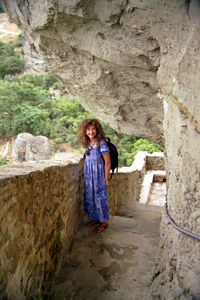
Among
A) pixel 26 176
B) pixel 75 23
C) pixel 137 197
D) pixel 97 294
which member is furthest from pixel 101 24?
pixel 137 197

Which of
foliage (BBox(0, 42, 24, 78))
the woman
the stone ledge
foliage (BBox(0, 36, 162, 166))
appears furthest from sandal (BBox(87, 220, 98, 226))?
foliage (BBox(0, 42, 24, 78))

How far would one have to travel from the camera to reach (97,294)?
2.21 metres

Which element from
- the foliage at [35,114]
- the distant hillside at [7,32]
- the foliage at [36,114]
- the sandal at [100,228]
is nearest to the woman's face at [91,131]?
the sandal at [100,228]

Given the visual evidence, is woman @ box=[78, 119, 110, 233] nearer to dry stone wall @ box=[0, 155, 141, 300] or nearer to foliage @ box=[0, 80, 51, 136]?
dry stone wall @ box=[0, 155, 141, 300]

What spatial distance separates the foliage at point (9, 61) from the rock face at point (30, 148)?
11249mm

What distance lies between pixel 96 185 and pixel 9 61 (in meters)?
27.8

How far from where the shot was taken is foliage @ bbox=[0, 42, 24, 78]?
2597 cm

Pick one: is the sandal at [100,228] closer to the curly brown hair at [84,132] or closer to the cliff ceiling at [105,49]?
the curly brown hair at [84,132]

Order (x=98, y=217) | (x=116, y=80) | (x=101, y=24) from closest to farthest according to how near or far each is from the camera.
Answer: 1. (x=101, y=24)
2. (x=98, y=217)
3. (x=116, y=80)

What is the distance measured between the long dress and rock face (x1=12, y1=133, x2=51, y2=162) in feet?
50.4

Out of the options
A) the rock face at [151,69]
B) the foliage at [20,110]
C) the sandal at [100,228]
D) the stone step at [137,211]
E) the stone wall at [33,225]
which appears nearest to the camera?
the stone wall at [33,225]

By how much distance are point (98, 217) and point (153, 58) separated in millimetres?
2015

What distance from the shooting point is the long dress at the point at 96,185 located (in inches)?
113

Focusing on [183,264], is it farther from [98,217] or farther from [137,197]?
[137,197]
